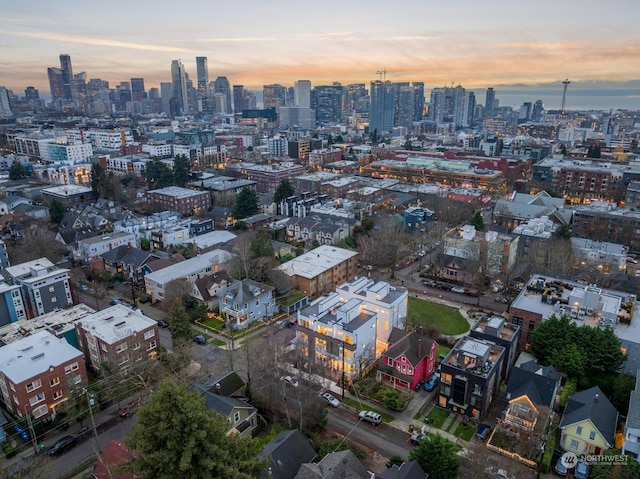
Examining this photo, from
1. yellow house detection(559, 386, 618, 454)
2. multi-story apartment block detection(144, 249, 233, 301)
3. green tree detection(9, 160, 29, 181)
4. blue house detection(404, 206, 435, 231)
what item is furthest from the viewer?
green tree detection(9, 160, 29, 181)

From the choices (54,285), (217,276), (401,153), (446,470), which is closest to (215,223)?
(217,276)

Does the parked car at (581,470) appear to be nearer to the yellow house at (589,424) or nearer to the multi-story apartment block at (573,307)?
the yellow house at (589,424)

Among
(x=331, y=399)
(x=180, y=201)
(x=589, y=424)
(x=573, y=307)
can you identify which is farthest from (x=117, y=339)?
(x=180, y=201)

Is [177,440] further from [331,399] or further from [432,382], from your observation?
[432,382]

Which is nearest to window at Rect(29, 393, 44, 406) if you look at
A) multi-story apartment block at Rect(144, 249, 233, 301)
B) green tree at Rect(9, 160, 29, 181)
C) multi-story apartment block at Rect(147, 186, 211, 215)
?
multi-story apartment block at Rect(144, 249, 233, 301)

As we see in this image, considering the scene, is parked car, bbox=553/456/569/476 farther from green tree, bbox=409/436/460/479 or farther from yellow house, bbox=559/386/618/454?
green tree, bbox=409/436/460/479

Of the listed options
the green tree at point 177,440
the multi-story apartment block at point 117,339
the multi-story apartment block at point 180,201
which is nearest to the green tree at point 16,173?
the multi-story apartment block at point 180,201
